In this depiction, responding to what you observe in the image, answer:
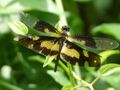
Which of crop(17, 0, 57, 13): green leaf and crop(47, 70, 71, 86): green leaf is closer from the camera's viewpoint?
crop(47, 70, 71, 86): green leaf

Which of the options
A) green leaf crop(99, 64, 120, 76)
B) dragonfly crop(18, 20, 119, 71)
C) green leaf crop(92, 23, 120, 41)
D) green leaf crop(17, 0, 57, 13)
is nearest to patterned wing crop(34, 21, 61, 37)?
dragonfly crop(18, 20, 119, 71)

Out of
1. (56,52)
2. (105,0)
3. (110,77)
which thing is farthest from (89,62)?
(105,0)

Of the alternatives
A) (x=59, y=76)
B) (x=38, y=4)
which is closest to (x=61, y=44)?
(x=59, y=76)

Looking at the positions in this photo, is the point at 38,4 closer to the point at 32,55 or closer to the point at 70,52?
the point at 32,55

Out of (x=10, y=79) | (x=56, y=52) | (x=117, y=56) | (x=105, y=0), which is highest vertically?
Answer: (x=105, y=0)

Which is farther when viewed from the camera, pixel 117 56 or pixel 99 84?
pixel 117 56

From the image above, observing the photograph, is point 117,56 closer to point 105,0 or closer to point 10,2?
point 10,2

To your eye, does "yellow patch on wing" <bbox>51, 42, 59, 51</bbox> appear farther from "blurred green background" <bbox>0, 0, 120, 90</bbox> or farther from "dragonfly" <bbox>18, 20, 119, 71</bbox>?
"blurred green background" <bbox>0, 0, 120, 90</bbox>
